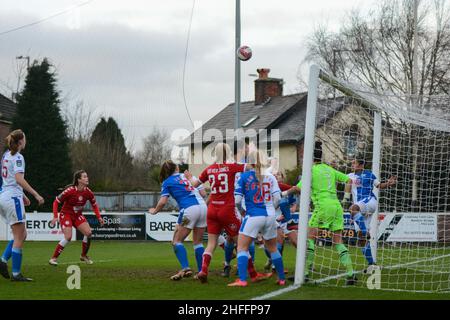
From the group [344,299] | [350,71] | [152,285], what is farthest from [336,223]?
[350,71]

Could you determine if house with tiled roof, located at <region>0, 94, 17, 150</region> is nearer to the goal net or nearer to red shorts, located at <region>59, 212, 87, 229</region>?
red shorts, located at <region>59, 212, 87, 229</region>

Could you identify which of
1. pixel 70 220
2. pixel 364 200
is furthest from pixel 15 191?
pixel 364 200

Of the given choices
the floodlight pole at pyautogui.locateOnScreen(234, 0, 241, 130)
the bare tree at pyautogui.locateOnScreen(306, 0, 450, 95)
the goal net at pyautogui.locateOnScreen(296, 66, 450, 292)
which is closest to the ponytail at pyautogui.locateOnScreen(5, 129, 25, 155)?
the goal net at pyautogui.locateOnScreen(296, 66, 450, 292)

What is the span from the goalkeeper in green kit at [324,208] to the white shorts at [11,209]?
425 centimetres

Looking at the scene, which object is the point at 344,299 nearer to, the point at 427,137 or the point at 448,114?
the point at 448,114

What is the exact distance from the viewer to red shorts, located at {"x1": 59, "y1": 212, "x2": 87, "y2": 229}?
15.4 m

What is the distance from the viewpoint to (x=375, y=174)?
558 inches

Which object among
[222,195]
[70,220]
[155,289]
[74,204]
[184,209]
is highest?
[222,195]

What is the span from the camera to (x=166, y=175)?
11742 millimetres

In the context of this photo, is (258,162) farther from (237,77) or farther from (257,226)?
(237,77)

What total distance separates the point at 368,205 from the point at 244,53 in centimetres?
694

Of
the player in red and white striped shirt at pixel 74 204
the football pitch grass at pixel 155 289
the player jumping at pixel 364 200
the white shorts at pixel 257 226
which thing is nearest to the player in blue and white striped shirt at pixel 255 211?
the white shorts at pixel 257 226

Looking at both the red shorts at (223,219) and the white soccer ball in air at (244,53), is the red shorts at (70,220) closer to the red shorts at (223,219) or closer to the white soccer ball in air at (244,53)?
the red shorts at (223,219)

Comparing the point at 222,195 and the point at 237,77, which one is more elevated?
the point at 237,77
